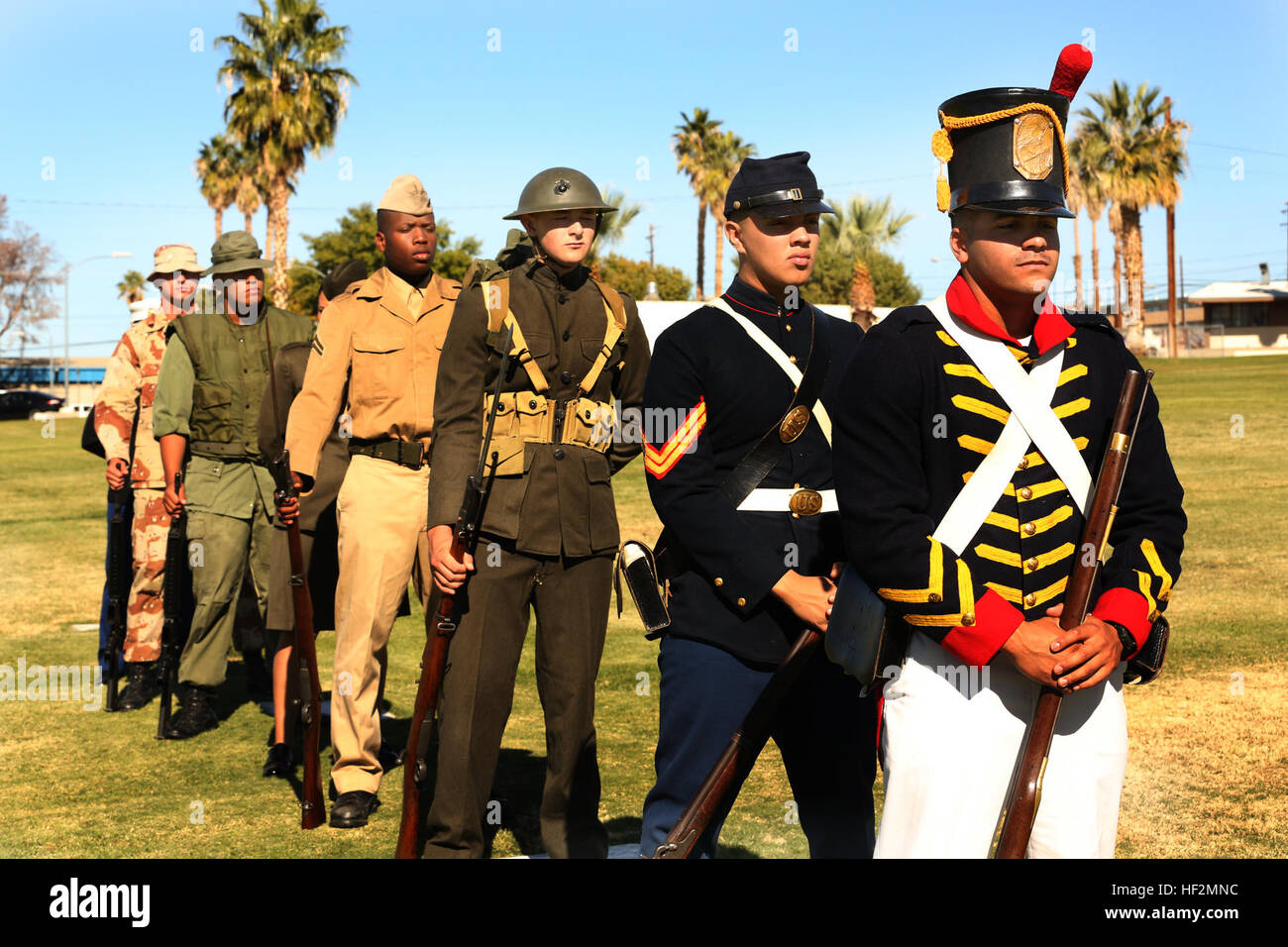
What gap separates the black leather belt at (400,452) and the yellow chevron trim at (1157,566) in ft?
12.2

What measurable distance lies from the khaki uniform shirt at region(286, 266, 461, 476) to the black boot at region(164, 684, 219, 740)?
7.50ft

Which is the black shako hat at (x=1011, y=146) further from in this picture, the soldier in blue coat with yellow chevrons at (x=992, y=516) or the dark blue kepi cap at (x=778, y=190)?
the dark blue kepi cap at (x=778, y=190)

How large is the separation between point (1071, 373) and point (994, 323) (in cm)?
22

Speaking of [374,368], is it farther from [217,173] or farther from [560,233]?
[217,173]

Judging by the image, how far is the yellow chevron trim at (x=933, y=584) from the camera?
3117 mm

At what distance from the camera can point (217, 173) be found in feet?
174

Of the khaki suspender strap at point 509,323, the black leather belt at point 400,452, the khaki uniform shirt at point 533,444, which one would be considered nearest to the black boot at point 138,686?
the black leather belt at point 400,452

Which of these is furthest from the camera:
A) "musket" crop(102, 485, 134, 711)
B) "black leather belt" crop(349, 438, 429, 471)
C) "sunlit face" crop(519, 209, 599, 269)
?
"musket" crop(102, 485, 134, 711)

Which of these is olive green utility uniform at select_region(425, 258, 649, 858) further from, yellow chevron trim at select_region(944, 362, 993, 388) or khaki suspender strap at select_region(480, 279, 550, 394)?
yellow chevron trim at select_region(944, 362, 993, 388)

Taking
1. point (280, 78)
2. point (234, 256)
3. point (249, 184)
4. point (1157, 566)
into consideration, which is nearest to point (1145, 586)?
point (1157, 566)

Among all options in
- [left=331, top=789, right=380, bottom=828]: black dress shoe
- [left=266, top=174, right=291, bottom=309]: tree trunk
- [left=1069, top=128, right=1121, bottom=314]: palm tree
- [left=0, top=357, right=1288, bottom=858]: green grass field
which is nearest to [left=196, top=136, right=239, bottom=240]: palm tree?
[left=266, top=174, right=291, bottom=309]: tree trunk

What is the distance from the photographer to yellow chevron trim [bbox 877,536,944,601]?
3117 millimetres
